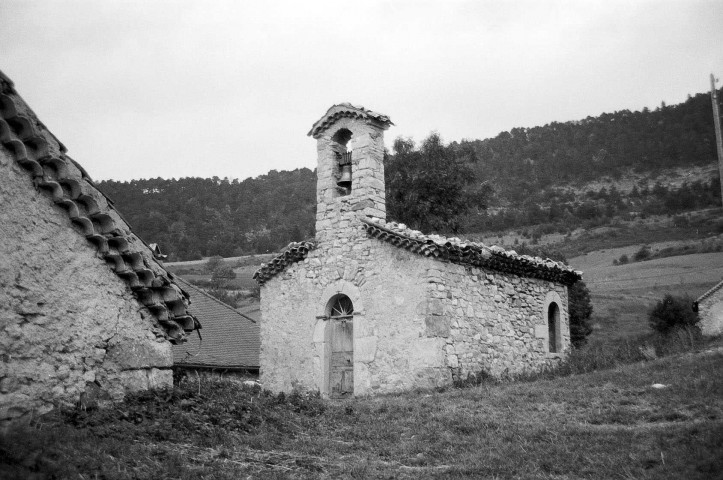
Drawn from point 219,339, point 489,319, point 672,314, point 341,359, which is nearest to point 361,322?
point 341,359

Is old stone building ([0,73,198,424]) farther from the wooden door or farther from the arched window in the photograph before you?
the arched window

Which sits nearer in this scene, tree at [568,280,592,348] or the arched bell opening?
the arched bell opening

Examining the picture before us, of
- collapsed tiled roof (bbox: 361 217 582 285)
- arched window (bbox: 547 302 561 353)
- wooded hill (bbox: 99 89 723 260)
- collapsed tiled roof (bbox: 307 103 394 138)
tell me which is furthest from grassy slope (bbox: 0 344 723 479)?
wooded hill (bbox: 99 89 723 260)

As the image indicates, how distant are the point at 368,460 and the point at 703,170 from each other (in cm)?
6208

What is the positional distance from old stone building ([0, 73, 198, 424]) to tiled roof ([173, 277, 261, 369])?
30.6ft

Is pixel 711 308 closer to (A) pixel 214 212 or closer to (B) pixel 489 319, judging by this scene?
(B) pixel 489 319

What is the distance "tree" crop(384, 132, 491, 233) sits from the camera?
2408 cm

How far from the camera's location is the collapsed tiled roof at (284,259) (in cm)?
1442

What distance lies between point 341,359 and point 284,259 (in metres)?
2.65

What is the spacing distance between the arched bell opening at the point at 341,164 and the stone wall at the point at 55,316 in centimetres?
777

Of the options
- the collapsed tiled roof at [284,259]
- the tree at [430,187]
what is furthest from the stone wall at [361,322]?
the tree at [430,187]

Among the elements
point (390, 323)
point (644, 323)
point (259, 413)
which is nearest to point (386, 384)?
point (390, 323)

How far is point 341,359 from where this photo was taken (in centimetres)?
1378

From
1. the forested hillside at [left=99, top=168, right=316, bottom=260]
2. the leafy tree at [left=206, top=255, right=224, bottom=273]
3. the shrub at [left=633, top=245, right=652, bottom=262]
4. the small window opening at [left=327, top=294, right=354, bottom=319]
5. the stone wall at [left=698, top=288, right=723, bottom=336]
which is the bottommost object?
the small window opening at [left=327, top=294, right=354, bottom=319]
